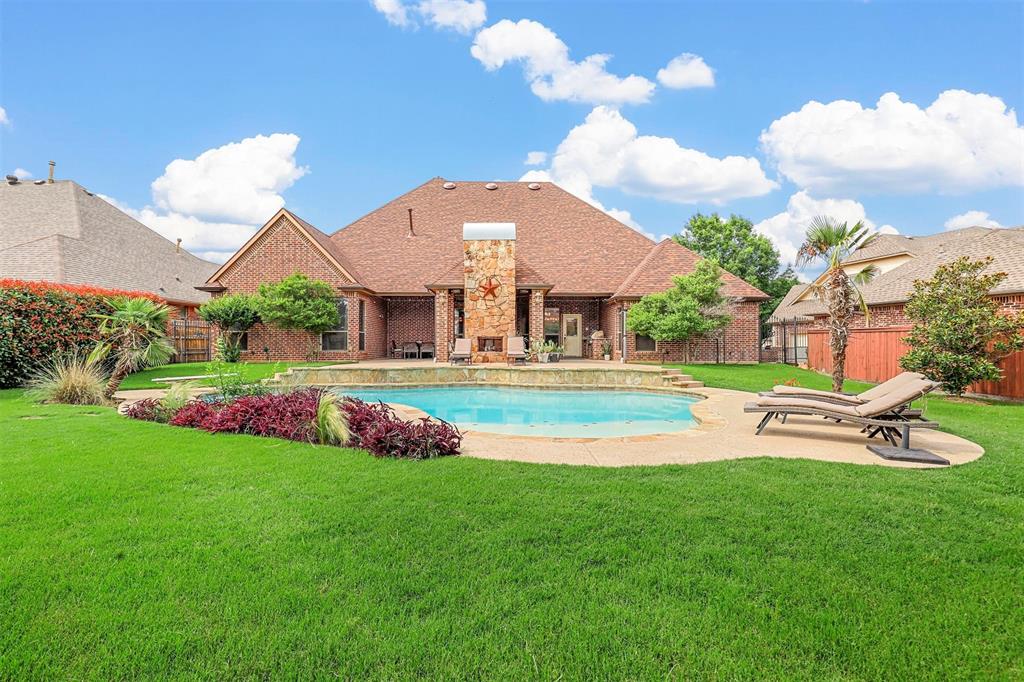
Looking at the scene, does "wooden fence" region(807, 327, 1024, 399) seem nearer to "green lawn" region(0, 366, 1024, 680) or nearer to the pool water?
the pool water

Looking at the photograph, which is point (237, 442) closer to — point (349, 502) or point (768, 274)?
point (349, 502)

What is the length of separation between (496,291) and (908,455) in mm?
15341

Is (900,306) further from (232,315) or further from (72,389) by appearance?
(232,315)

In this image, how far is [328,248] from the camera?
21.4m

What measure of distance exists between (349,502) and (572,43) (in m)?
15.2

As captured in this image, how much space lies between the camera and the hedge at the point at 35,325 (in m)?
11.3

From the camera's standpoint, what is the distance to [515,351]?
18.0 metres

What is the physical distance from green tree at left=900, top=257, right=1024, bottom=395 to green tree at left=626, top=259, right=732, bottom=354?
279 inches

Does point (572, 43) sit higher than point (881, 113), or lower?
higher

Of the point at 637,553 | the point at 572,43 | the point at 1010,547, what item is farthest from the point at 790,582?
the point at 572,43

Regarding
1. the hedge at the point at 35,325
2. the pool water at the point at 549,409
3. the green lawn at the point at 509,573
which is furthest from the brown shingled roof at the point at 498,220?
the green lawn at the point at 509,573

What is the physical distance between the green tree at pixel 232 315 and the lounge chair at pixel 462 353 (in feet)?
27.5

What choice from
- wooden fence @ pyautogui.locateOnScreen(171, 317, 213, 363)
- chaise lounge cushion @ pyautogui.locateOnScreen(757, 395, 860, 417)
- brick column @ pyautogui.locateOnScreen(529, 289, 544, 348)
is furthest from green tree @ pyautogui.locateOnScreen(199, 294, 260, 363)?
chaise lounge cushion @ pyautogui.locateOnScreen(757, 395, 860, 417)

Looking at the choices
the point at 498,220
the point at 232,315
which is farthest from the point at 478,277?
the point at 232,315
